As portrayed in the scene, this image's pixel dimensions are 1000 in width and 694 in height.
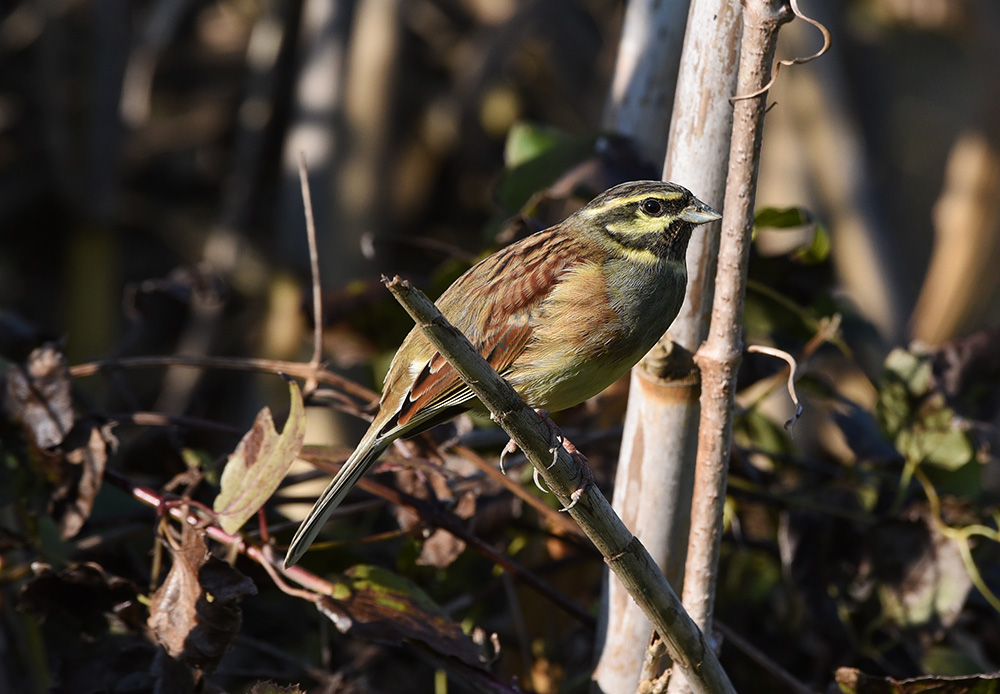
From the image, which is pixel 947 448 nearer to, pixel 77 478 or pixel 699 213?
pixel 699 213

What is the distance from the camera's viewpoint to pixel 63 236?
6.45m

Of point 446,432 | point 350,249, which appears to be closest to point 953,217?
point 350,249

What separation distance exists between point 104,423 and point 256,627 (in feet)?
2.94

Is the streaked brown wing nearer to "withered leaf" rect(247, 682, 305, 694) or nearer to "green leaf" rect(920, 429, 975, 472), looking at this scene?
"withered leaf" rect(247, 682, 305, 694)

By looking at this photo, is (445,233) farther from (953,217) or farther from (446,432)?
(446,432)

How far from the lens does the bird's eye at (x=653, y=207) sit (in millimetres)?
2078

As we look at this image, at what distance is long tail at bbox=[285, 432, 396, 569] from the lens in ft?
6.24

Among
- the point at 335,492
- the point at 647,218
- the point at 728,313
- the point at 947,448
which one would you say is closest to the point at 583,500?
the point at 728,313

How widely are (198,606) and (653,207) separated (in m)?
1.15

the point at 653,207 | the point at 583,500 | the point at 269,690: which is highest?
the point at 653,207

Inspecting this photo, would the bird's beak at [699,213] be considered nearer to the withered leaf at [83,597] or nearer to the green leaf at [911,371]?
the green leaf at [911,371]

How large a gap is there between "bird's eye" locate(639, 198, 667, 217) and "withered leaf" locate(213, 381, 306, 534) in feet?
2.57

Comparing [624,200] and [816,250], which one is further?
[816,250]

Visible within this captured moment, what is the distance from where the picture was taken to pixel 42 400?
7.14 feet
